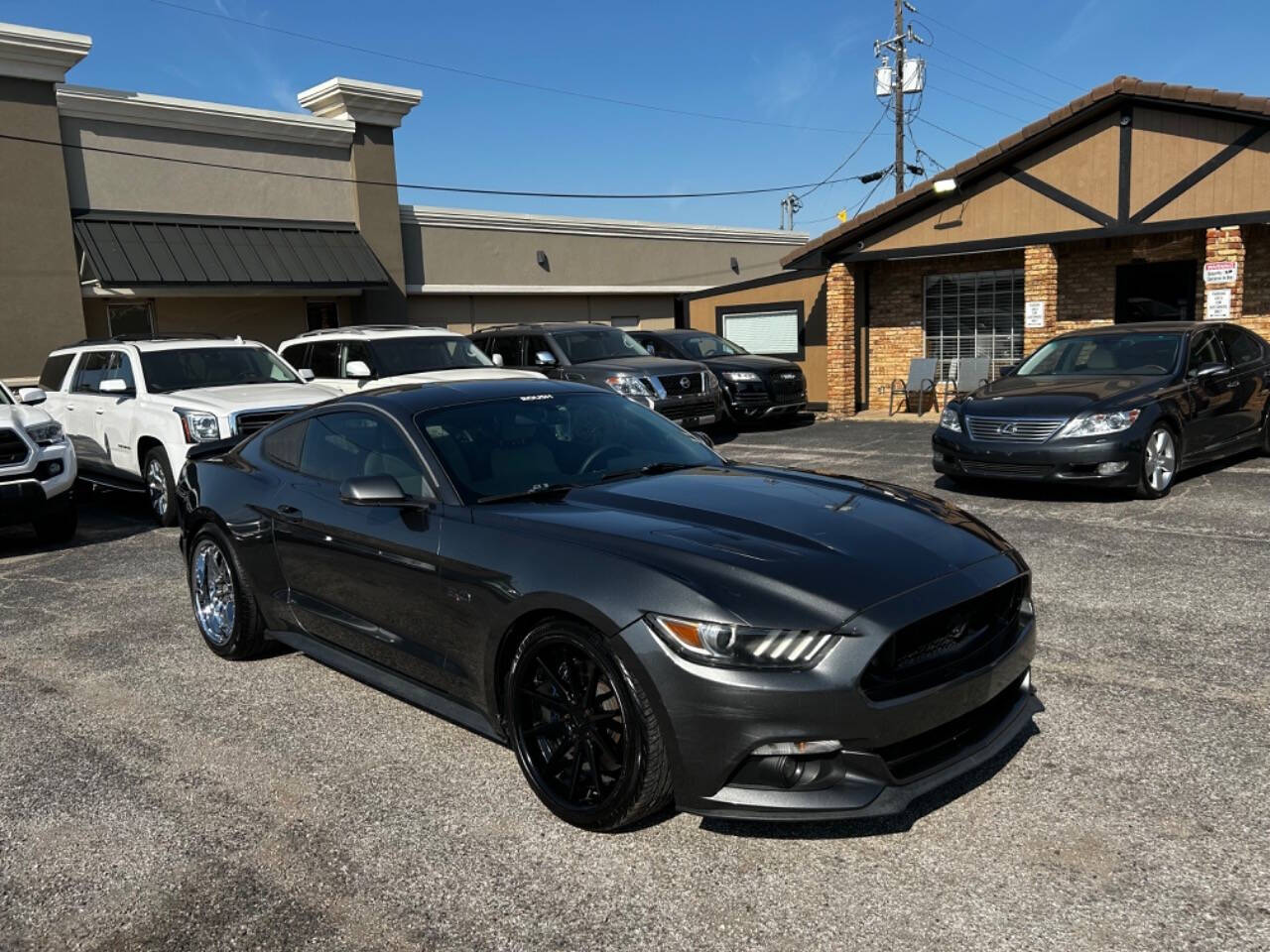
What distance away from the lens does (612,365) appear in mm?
15109

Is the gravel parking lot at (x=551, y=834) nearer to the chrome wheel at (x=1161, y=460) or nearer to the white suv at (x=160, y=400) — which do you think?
the chrome wheel at (x=1161, y=460)

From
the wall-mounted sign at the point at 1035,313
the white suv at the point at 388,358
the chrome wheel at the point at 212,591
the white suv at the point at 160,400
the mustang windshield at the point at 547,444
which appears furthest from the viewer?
the wall-mounted sign at the point at 1035,313

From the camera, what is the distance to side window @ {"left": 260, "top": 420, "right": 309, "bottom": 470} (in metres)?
5.27

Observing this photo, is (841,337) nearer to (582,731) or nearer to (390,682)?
A: (390,682)

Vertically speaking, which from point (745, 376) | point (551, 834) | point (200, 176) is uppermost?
point (200, 176)

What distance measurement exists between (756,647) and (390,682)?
1.92 m

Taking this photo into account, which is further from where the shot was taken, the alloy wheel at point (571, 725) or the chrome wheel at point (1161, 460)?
the chrome wheel at point (1161, 460)

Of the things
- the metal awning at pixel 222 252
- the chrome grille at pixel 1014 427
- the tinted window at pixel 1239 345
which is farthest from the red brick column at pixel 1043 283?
the metal awning at pixel 222 252

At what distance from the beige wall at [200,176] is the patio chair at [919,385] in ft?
43.3

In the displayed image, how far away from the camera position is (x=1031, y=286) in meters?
16.3

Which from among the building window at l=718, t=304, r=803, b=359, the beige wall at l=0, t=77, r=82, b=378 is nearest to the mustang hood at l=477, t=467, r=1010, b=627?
the building window at l=718, t=304, r=803, b=359

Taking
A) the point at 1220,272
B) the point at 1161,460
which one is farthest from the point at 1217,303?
the point at 1161,460

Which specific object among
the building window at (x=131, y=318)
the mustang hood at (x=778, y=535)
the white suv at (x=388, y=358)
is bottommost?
the mustang hood at (x=778, y=535)

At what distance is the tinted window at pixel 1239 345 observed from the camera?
10438 millimetres
